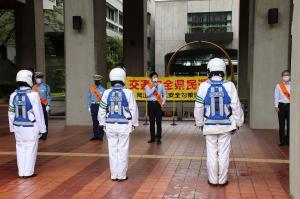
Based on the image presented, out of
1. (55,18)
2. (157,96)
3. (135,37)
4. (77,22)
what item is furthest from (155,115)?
(55,18)

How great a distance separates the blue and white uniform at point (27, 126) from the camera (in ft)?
23.7

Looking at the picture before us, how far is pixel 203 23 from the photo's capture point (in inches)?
1693

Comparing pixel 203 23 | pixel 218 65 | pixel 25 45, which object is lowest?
pixel 218 65

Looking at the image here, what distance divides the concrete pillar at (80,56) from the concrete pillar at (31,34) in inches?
288

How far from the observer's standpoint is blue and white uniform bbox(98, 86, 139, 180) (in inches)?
275

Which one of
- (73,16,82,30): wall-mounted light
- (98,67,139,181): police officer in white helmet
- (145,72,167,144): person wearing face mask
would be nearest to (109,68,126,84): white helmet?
(98,67,139,181): police officer in white helmet

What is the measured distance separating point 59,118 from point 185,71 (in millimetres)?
11372

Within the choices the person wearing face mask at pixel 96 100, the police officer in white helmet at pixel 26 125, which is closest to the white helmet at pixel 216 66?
the police officer in white helmet at pixel 26 125

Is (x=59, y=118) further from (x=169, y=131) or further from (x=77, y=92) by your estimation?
(x=169, y=131)

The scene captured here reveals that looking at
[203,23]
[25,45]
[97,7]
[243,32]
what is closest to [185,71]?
[243,32]

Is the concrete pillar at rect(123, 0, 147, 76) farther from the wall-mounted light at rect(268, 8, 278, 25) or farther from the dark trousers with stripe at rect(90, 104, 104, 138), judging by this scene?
the dark trousers with stripe at rect(90, 104, 104, 138)

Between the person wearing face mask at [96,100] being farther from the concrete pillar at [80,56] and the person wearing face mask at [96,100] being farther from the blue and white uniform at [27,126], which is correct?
the blue and white uniform at [27,126]

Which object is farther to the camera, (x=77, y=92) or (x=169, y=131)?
(x=77, y=92)

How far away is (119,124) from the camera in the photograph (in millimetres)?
6969
